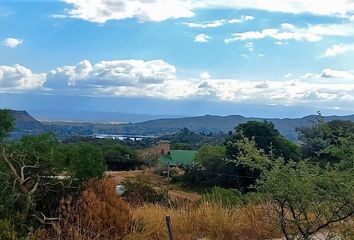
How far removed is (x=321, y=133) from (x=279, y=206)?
3.48ft

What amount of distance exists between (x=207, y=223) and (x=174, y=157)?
46.9 metres

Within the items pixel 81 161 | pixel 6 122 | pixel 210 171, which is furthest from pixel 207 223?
pixel 210 171

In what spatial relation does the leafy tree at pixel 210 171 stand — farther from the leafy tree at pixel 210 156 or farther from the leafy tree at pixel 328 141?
the leafy tree at pixel 328 141

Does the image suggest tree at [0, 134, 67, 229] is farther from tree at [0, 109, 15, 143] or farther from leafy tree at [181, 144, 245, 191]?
leafy tree at [181, 144, 245, 191]

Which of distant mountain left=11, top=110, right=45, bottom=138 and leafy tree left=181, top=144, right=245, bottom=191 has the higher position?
distant mountain left=11, top=110, right=45, bottom=138

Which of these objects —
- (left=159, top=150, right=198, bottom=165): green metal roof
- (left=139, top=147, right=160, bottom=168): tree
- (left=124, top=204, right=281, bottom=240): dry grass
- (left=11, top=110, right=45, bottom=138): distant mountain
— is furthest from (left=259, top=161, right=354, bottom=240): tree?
(left=139, top=147, right=160, bottom=168): tree

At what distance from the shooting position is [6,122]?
10.9 m

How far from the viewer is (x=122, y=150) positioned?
55.7 metres

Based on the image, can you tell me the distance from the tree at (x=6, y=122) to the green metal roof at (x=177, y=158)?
136 feet

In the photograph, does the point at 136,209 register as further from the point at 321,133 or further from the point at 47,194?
the point at 321,133

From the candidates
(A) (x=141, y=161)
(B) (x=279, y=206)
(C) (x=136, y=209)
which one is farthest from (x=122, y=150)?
(B) (x=279, y=206)

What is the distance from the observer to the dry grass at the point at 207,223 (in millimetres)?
8867

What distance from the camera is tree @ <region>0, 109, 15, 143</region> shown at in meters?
10.2

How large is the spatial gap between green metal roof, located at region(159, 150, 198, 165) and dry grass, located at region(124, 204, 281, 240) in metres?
43.0
